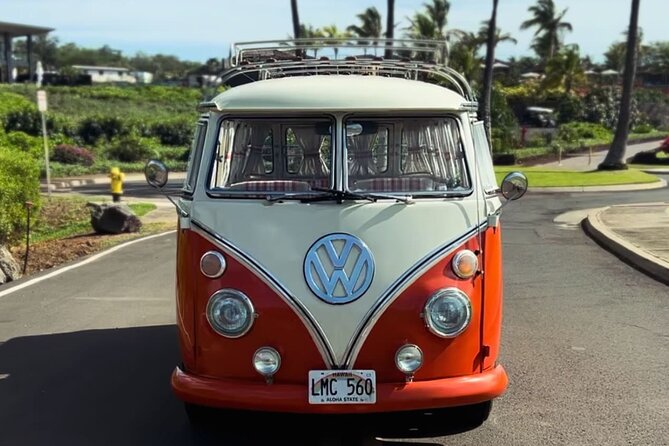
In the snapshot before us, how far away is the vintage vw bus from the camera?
15.2 feet

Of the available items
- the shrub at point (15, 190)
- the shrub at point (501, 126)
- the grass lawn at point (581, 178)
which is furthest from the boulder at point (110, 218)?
the shrub at point (501, 126)

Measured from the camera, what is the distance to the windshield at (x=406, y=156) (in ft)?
16.9

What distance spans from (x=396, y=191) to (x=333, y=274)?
0.79 m

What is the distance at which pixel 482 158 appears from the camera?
17.6ft

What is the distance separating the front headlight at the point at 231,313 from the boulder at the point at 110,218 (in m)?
11.8

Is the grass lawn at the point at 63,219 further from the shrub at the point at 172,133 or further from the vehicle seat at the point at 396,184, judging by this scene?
the shrub at the point at 172,133

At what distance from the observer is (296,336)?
466cm

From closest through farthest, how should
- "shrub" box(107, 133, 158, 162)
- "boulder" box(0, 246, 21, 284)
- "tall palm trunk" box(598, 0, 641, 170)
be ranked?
1. "boulder" box(0, 246, 21, 284)
2. "tall palm trunk" box(598, 0, 641, 170)
3. "shrub" box(107, 133, 158, 162)

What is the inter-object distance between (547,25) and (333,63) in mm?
72847

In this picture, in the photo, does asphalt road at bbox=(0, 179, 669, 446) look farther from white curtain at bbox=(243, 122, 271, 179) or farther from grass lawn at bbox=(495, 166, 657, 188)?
grass lawn at bbox=(495, 166, 657, 188)

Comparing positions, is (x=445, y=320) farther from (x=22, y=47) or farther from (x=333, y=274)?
(x=22, y=47)

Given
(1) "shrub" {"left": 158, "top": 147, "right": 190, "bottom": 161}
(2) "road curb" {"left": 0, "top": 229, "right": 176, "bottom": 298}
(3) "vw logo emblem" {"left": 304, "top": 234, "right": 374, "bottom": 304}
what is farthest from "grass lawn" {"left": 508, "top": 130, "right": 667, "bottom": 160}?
(3) "vw logo emblem" {"left": 304, "top": 234, "right": 374, "bottom": 304}

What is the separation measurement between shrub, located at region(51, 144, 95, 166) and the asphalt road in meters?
24.5

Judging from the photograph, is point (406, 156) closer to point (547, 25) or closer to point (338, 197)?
point (338, 197)
